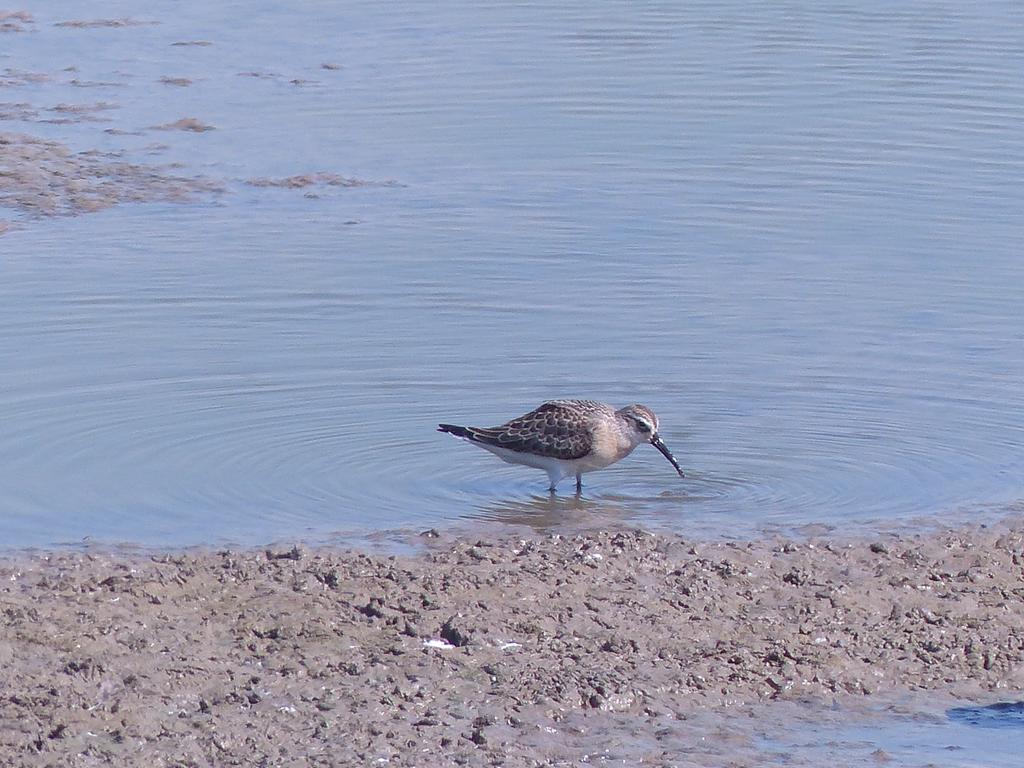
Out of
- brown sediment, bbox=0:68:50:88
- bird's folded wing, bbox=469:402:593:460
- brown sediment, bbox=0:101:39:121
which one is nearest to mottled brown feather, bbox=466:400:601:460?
bird's folded wing, bbox=469:402:593:460

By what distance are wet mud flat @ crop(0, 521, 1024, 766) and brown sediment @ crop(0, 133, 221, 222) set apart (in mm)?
7466

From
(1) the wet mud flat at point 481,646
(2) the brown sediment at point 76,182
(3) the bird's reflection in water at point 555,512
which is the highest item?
(2) the brown sediment at point 76,182

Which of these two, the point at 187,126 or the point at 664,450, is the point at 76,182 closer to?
the point at 187,126

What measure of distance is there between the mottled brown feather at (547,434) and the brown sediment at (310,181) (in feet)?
20.1

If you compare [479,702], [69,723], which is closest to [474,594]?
[479,702]

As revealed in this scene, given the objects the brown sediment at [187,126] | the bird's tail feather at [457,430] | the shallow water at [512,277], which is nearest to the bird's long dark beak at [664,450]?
the shallow water at [512,277]

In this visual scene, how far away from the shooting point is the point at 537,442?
1177 centimetres

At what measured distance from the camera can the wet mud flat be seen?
25.7ft

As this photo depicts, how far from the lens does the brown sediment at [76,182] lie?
1702 cm

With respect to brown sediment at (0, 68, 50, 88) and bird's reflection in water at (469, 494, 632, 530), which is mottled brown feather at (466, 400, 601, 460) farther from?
brown sediment at (0, 68, 50, 88)

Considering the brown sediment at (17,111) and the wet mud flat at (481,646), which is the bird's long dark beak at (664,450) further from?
the brown sediment at (17,111)

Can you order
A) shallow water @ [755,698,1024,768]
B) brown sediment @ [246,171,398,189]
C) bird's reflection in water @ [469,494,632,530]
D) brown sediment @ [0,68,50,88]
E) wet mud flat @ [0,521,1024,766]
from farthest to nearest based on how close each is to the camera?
brown sediment @ [0,68,50,88]
brown sediment @ [246,171,398,189]
bird's reflection in water @ [469,494,632,530]
shallow water @ [755,698,1024,768]
wet mud flat @ [0,521,1024,766]

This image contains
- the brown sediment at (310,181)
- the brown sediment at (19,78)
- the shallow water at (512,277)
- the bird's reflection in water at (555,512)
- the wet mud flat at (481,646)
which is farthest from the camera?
the brown sediment at (19,78)

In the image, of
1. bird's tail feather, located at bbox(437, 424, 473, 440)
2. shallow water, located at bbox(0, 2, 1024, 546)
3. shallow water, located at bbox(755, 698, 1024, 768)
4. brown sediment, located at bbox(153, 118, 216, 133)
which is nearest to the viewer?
shallow water, located at bbox(755, 698, 1024, 768)
